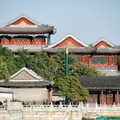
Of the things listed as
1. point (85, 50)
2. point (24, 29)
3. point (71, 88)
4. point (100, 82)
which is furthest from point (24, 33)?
point (71, 88)

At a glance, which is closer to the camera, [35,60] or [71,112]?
[71,112]

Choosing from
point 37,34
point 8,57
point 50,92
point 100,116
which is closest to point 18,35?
point 37,34

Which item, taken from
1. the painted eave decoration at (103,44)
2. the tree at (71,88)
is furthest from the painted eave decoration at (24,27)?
the tree at (71,88)

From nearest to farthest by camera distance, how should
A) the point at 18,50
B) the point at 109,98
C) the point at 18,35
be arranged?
the point at 109,98
the point at 18,50
the point at 18,35

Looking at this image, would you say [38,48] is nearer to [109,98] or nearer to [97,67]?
[97,67]

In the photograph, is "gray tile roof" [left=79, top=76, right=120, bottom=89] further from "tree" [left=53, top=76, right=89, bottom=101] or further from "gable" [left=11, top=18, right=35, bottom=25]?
"gable" [left=11, top=18, right=35, bottom=25]

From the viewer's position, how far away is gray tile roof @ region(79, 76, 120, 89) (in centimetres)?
5744

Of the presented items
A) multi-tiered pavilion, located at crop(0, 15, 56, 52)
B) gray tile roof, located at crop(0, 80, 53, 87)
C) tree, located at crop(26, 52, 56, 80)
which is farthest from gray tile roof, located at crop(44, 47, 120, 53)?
gray tile roof, located at crop(0, 80, 53, 87)

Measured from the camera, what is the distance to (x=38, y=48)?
78375 mm

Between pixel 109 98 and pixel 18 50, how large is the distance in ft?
70.5

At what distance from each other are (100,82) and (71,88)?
7534 mm

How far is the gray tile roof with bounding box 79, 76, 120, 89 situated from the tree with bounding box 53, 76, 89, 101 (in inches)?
191

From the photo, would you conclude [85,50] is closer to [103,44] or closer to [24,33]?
[103,44]

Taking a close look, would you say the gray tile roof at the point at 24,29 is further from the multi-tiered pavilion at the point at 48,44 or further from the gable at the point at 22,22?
the gable at the point at 22,22
